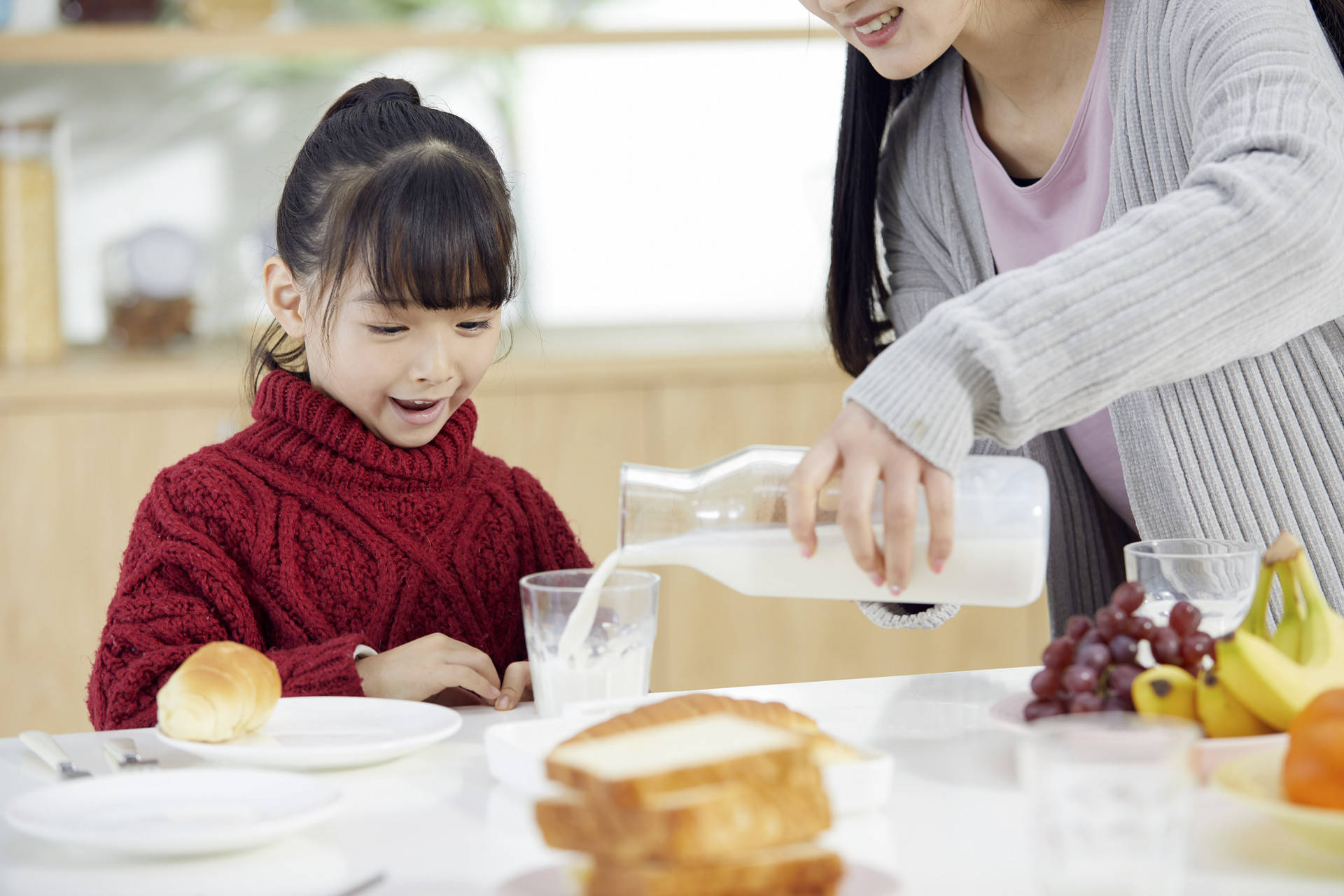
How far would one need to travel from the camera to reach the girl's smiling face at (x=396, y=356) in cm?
124

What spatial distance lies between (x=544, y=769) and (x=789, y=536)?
0.87 ft

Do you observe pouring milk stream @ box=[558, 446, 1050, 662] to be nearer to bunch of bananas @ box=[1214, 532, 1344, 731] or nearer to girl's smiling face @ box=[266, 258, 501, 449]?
bunch of bananas @ box=[1214, 532, 1344, 731]

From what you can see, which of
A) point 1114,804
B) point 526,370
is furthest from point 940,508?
point 526,370

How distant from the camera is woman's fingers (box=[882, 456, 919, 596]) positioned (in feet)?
2.57

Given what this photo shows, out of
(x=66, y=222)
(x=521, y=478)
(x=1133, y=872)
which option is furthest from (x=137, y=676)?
(x=66, y=222)

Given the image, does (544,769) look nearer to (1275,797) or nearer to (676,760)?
(676,760)

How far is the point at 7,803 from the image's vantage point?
2.53ft

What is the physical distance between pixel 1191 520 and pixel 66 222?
257cm

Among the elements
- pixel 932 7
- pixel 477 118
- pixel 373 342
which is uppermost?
pixel 477 118

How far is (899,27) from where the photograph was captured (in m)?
1.20

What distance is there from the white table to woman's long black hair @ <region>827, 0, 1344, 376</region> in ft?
2.39

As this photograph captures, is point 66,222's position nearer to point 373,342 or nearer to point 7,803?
point 373,342

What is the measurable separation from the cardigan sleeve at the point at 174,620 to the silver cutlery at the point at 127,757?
17 cm

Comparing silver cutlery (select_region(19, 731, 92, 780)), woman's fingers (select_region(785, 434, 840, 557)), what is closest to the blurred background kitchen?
silver cutlery (select_region(19, 731, 92, 780))
